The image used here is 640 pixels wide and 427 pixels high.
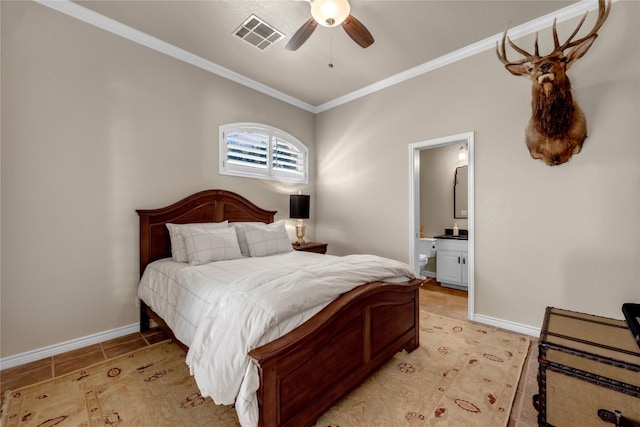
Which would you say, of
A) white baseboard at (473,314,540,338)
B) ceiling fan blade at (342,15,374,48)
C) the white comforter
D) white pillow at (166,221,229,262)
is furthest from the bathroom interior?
white pillow at (166,221,229,262)

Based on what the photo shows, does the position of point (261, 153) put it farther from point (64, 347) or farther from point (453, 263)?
point (453, 263)

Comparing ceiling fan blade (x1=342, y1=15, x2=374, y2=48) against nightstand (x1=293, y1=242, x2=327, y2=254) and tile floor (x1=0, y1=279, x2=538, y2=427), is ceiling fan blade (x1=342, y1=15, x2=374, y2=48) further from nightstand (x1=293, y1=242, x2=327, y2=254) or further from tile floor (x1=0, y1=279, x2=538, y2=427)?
tile floor (x1=0, y1=279, x2=538, y2=427)

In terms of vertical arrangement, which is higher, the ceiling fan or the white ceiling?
the white ceiling

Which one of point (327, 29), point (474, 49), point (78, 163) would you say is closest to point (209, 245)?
point (78, 163)

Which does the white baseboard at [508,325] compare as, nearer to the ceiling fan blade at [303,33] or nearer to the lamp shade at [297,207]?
the lamp shade at [297,207]

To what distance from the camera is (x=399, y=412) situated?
1.67m

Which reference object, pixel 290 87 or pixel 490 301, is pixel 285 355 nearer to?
pixel 490 301

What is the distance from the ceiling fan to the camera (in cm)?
199

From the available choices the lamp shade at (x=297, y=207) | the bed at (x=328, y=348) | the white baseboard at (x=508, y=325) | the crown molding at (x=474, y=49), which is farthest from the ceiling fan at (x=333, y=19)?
the white baseboard at (x=508, y=325)

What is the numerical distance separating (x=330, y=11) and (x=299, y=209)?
2.56 meters

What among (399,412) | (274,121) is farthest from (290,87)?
(399,412)

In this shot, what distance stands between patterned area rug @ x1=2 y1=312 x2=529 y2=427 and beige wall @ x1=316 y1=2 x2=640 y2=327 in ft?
2.45

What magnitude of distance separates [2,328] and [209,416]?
1.90 metres

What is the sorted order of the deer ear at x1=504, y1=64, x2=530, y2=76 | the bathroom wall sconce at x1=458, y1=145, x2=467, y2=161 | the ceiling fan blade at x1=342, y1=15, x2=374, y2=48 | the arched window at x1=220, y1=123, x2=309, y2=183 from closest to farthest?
1. the ceiling fan blade at x1=342, y1=15, x2=374, y2=48
2. the deer ear at x1=504, y1=64, x2=530, y2=76
3. the arched window at x1=220, y1=123, x2=309, y2=183
4. the bathroom wall sconce at x1=458, y1=145, x2=467, y2=161
